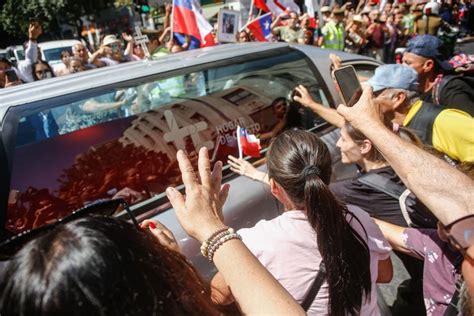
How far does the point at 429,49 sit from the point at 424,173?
237 cm

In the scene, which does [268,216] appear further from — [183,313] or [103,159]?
[183,313]

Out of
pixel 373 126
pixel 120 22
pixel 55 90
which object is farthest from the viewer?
pixel 120 22

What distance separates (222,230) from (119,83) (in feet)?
5.04

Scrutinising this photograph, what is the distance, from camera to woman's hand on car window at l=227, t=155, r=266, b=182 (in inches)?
91.8

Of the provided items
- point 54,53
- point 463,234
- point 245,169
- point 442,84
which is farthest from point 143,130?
point 54,53

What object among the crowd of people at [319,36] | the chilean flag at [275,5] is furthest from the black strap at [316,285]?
the chilean flag at [275,5]

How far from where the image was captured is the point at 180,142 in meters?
2.40

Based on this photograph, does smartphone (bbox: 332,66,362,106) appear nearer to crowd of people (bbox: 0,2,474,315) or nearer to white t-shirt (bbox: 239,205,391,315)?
crowd of people (bbox: 0,2,474,315)

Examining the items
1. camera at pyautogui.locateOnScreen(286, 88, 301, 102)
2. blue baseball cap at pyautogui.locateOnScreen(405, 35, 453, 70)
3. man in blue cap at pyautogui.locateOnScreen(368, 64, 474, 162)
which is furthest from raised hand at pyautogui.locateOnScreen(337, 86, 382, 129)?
blue baseball cap at pyautogui.locateOnScreen(405, 35, 453, 70)

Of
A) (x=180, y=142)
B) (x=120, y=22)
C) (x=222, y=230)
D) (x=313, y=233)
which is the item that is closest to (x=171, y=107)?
(x=180, y=142)

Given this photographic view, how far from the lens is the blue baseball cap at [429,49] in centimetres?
316

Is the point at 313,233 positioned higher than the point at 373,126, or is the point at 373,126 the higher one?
the point at 373,126

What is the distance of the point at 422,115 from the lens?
7.56ft

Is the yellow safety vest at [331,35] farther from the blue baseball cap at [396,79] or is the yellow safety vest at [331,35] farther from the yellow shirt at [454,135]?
the yellow shirt at [454,135]
